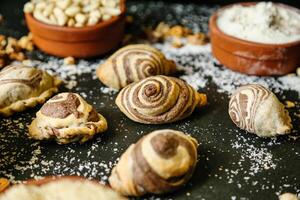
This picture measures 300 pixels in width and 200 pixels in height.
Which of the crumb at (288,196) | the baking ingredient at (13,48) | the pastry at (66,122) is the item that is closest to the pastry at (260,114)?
the crumb at (288,196)

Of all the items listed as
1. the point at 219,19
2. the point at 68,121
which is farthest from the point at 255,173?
the point at 219,19

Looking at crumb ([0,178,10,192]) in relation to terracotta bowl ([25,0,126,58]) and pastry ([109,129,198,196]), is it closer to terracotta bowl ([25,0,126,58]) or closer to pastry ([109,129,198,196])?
pastry ([109,129,198,196])

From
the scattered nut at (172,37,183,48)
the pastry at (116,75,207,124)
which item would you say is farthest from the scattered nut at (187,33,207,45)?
the pastry at (116,75,207,124)

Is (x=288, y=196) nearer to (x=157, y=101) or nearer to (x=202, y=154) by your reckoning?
(x=202, y=154)

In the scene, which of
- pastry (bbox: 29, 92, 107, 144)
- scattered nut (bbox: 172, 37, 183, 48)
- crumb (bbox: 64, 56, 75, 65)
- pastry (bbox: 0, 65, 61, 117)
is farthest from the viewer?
scattered nut (bbox: 172, 37, 183, 48)

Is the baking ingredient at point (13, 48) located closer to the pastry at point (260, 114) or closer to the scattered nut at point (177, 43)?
the scattered nut at point (177, 43)

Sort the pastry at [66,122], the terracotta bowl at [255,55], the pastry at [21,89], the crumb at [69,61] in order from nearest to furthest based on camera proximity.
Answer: the pastry at [66,122], the pastry at [21,89], the terracotta bowl at [255,55], the crumb at [69,61]

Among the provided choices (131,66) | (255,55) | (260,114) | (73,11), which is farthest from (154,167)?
(73,11)
